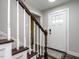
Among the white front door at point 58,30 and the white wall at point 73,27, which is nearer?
the white wall at point 73,27

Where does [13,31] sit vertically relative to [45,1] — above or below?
below

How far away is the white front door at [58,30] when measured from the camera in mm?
3328

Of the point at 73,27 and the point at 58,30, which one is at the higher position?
the point at 73,27

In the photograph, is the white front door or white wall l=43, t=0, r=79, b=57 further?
the white front door

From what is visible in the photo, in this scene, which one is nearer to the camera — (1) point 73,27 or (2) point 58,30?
(1) point 73,27

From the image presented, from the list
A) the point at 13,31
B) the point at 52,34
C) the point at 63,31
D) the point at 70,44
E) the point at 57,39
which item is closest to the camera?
the point at 13,31

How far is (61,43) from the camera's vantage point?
3.44 metres

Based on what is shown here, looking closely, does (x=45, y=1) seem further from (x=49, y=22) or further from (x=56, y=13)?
(x=49, y=22)

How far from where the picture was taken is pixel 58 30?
3557 mm

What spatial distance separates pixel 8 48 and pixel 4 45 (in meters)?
0.07

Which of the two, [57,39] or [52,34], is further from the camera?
[52,34]

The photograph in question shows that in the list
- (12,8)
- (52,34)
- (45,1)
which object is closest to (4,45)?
(12,8)

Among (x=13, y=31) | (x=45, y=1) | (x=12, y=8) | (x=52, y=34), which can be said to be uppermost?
(x=45, y=1)

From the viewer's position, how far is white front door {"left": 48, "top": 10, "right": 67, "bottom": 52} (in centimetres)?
333
